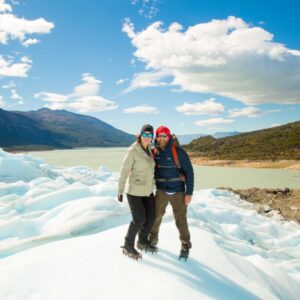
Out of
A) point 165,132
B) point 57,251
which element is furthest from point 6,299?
point 165,132

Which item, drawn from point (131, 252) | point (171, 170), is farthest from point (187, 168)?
point (131, 252)

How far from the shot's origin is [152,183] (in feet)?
14.4

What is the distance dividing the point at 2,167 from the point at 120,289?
12.1m

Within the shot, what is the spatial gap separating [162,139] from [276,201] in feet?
43.5

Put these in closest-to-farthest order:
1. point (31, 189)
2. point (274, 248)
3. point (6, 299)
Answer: point (6, 299) < point (274, 248) < point (31, 189)

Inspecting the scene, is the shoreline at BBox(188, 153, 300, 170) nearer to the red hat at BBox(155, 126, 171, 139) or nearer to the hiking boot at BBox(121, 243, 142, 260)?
the red hat at BBox(155, 126, 171, 139)

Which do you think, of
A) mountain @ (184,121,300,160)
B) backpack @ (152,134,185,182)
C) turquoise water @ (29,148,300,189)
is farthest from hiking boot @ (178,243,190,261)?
mountain @ (184,121,300,160)

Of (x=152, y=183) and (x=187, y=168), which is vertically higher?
(x=187, y=168)

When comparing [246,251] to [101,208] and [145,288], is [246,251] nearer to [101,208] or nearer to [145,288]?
[101,208]

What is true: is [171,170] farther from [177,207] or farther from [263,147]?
[263,147]

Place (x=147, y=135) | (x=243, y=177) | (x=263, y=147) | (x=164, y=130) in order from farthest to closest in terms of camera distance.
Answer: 1. (x=263, y=147)
2. (x=243, y=177)
3. (x=164, y=130)
4. (x=147, y=135)

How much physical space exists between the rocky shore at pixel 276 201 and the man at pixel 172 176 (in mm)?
9134

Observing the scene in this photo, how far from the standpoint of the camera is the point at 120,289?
354 cm

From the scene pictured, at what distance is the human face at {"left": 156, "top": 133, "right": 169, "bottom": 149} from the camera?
437cm
